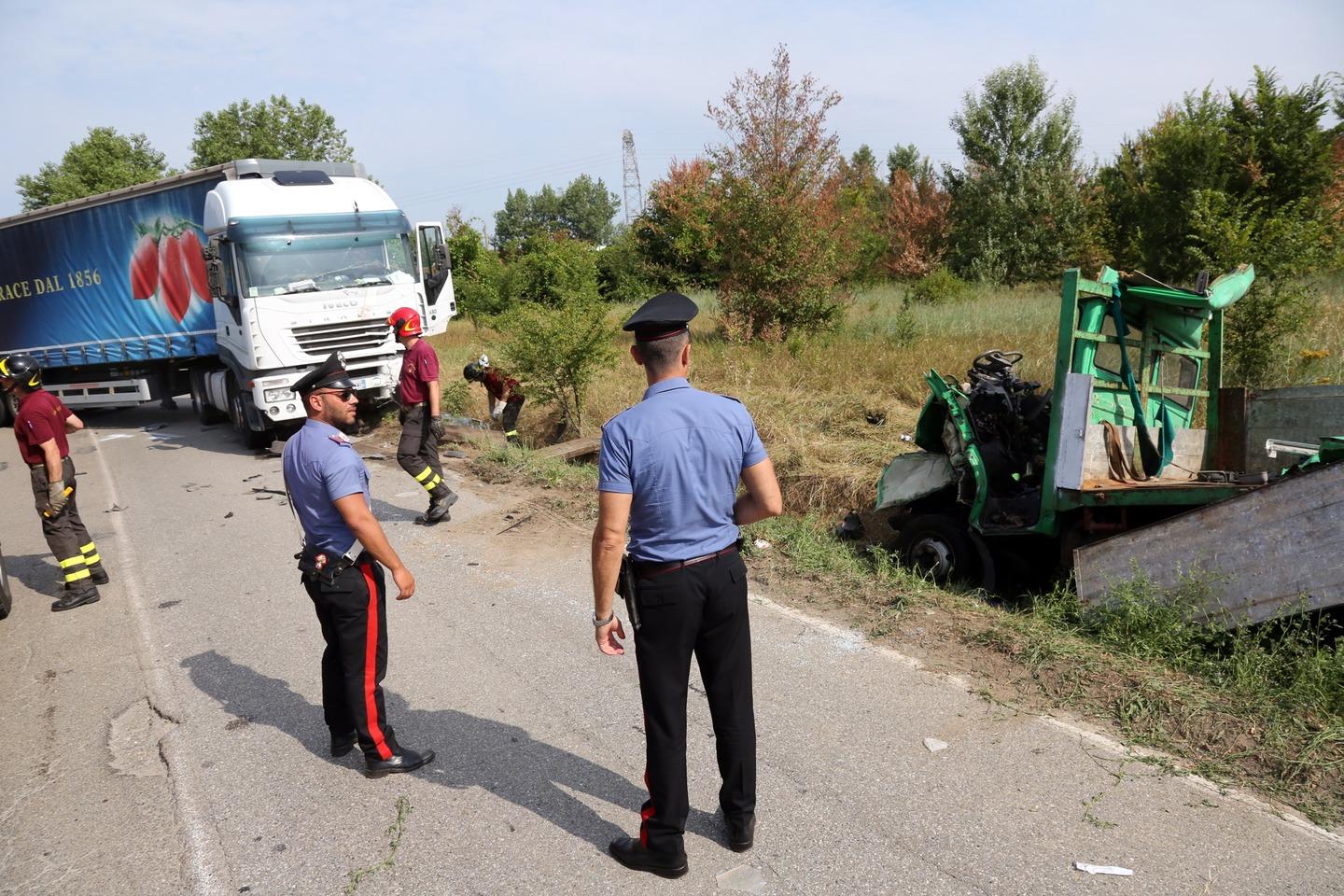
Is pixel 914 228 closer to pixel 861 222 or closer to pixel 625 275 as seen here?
pixel 861 222

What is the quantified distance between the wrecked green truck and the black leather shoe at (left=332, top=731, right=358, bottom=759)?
374 centimetres

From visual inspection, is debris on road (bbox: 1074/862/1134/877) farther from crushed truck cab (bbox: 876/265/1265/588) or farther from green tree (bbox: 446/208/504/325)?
green tree (bbox: 446/208/504/325)

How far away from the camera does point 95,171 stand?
120ft

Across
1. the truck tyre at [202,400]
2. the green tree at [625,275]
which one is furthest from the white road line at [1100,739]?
the green tree at [625,275]

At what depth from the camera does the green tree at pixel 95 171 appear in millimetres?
36000

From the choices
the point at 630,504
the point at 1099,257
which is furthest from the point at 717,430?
the point at 1099,257

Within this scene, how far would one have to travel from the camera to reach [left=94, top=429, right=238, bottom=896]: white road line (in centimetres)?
316

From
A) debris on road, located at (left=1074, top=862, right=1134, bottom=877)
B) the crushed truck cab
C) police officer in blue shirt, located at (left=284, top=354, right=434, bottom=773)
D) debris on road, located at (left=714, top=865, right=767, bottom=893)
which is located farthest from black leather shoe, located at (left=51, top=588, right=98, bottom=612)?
debris on road, located at (left=1074, top=862, right=1134, bottom=877)

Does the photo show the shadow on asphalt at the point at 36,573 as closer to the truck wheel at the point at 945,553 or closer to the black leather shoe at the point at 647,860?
the black leather shoe at the point at 647,860

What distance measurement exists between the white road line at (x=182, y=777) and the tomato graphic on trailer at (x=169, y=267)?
8.06m

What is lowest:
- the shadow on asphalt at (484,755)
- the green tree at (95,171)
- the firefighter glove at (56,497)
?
the shadow on asphalt at (484,755)

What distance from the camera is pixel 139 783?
3.82 metres

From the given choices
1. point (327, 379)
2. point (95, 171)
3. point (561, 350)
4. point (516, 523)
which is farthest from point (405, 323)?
point (95, 171)

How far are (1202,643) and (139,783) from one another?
16.7 feet
